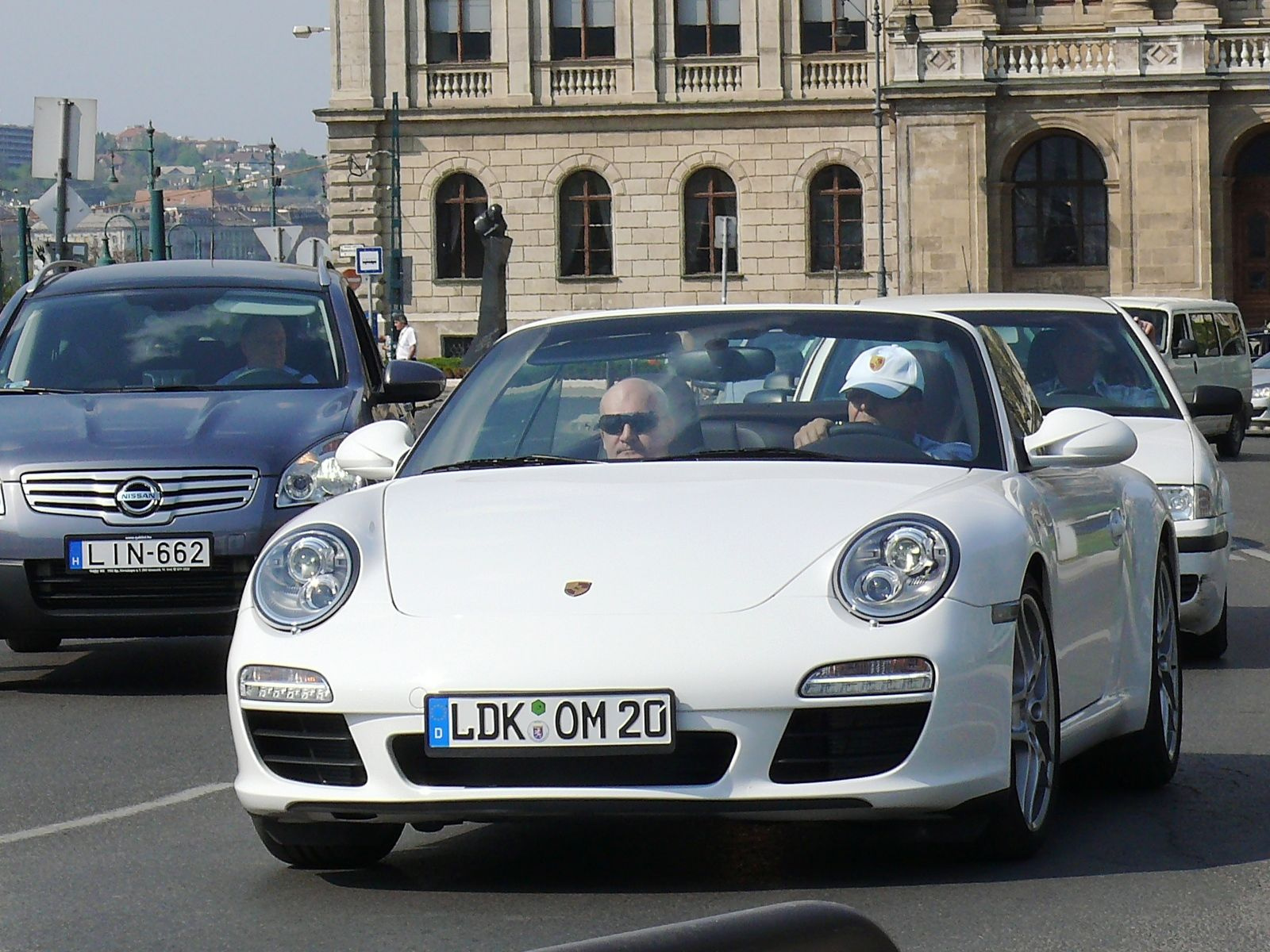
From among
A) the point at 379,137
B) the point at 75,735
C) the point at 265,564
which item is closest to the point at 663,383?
the point at 265,564

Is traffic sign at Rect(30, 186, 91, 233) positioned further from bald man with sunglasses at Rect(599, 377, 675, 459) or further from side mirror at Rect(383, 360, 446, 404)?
bald man with sunglasses at Rect(599, 377, 675, 459)

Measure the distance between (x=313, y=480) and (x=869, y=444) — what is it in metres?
3.64

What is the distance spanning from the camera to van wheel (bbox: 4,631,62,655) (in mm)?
9200

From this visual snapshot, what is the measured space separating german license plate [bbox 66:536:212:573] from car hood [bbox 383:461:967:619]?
3.23 metres

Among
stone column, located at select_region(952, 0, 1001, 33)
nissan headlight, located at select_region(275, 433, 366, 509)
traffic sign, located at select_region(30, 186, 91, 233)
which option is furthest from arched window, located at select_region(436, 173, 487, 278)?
nissan headlight, located at select_region(275, 433, 366, 509)

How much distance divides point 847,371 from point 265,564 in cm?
162

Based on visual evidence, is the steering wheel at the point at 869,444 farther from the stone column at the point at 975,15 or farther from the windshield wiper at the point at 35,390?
the stone column at the point at 975,15

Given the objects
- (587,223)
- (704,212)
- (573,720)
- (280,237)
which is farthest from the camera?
(587,223)

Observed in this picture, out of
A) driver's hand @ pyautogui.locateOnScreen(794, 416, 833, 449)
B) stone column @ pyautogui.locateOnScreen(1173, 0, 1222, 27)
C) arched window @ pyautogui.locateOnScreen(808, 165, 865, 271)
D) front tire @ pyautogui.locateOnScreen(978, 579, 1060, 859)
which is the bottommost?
front tire @ pyautogui.locateOnScreen(978, 579, 1060, 859)

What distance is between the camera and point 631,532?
17.8ft

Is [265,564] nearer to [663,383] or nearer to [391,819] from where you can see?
[391,819]

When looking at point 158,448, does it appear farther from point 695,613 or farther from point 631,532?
point 695,613

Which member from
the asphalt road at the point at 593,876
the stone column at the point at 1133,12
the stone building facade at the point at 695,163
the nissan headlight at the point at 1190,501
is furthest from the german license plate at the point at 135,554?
the stone column at the point at 1133,12

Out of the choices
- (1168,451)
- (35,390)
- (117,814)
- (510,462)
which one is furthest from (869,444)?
(35,390)
